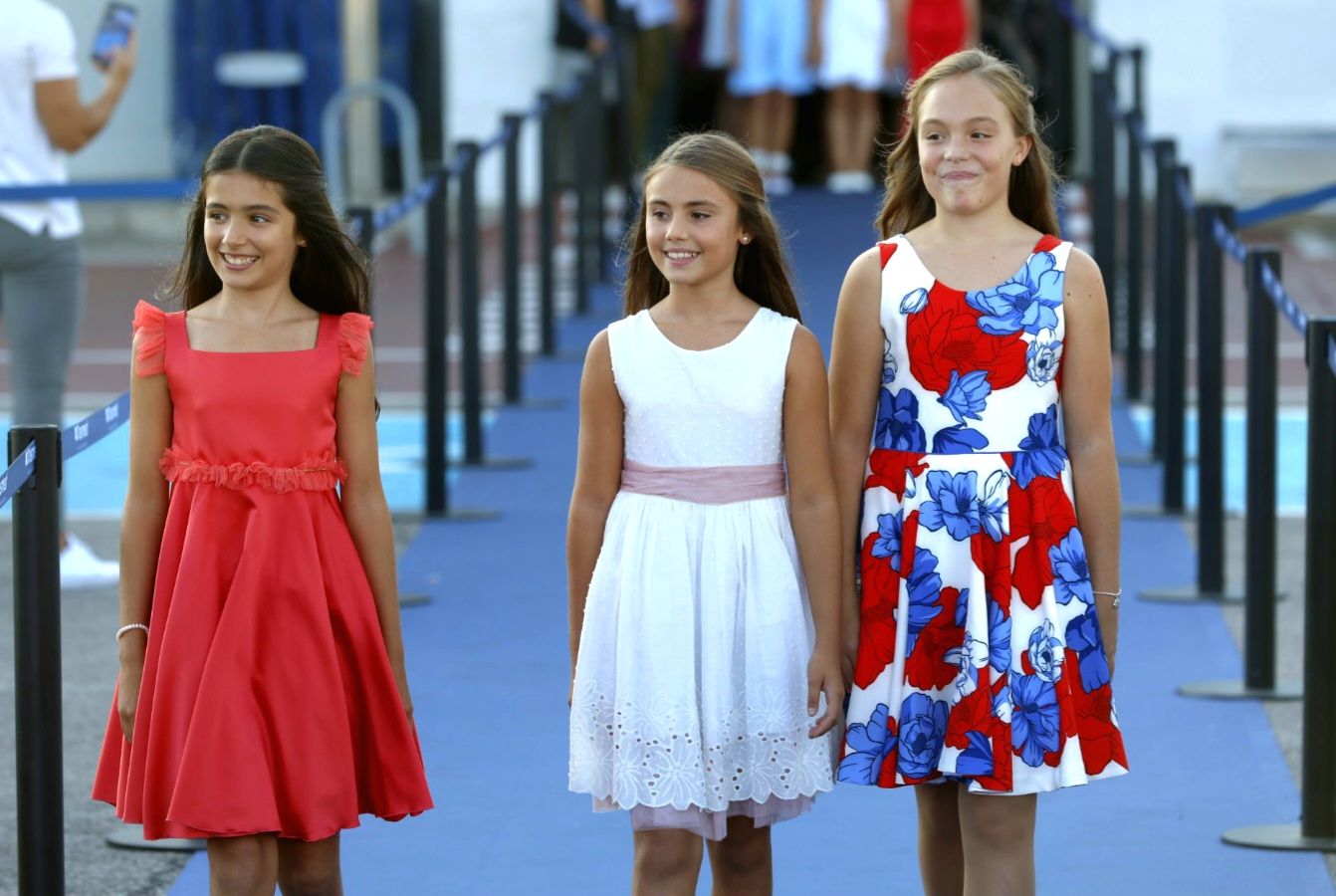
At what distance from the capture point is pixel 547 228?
41.7ft

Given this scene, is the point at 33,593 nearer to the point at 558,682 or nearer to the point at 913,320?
the point at 913,320

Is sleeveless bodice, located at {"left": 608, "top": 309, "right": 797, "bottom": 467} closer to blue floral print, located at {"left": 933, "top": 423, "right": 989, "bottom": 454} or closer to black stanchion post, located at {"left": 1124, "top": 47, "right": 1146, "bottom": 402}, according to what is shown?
blue floral print, located at {"left": 933, "top": 423, "right": 989, "bottom": 454}

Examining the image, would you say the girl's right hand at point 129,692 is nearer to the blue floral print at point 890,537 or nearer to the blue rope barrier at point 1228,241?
the blue floral print at point 890,537

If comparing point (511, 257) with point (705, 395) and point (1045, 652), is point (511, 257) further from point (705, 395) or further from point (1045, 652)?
point (1045, 652)

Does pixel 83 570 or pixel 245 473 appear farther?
pixel 83 570

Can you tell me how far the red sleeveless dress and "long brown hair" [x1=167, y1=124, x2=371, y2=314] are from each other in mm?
156

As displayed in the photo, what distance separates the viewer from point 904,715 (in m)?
4.27

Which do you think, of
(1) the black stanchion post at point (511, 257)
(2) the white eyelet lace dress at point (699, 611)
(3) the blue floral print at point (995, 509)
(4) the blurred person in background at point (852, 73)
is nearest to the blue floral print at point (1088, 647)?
(3) the blue floral print at point (995, 509)

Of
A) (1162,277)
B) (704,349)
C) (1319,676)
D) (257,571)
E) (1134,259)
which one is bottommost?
(1319,676)

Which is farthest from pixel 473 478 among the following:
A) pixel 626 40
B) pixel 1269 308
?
pixel 626 40

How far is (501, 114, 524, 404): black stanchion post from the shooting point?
11.3 m

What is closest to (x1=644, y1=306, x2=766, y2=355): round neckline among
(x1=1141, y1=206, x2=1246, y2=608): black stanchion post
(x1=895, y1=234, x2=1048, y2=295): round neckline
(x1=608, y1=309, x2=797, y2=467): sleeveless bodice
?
(x1=608, y1=309, x2=797, y2=467): sleeveless bodice

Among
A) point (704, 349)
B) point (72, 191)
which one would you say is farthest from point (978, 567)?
point (72, 191)

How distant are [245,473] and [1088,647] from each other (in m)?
1.43
